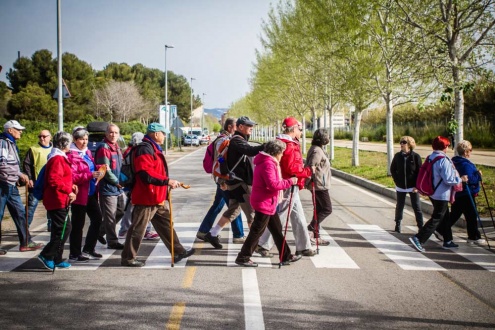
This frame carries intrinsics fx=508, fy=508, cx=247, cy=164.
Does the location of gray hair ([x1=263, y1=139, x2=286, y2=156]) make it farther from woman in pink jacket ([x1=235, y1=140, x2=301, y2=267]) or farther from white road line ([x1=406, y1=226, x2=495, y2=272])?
white road line ([x1=406, y1=226, x2=495, y2=272])

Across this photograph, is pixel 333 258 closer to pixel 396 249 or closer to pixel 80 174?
pixel 396 249

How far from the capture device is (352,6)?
14.9 m

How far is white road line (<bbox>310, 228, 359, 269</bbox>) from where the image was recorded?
6.63 m

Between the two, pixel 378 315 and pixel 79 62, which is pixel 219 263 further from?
pixel 79 62

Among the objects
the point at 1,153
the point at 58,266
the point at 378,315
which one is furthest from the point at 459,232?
the point at 1,153

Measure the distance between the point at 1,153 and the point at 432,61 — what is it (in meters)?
10.3

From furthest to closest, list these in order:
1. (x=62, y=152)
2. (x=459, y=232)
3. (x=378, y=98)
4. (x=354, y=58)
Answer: (x=378, y=98) < (x=354, y=58) < (x=459, y=232) < (x=62, y=152)

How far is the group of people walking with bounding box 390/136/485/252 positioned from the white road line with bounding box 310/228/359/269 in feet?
3.86

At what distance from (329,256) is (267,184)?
1.65 m

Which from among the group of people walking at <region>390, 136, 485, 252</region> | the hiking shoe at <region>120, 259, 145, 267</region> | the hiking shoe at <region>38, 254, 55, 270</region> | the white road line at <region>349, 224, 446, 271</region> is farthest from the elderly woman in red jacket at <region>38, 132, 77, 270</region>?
the group of people walking at <region>390, 136, 485, 252</region>

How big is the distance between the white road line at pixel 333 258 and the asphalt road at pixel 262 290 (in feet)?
0.04

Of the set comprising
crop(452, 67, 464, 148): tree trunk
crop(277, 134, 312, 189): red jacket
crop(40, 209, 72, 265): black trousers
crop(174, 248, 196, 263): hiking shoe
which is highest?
crop(452, 67, 464, 148): tree trunk

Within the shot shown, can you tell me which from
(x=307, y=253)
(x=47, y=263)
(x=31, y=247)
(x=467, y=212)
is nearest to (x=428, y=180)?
(x=467, y=212)

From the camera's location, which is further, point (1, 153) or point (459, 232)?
point (459, 232)
